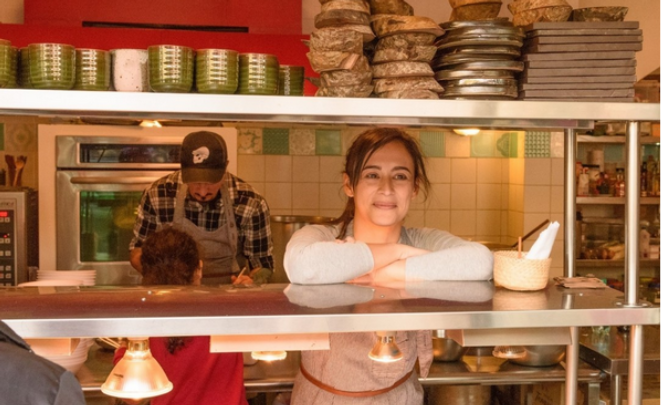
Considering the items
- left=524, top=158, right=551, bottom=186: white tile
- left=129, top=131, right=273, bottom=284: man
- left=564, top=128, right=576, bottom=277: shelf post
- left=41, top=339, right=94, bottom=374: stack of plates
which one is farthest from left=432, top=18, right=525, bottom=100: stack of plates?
left=524, top=158, right=551, bottom=186: white tile

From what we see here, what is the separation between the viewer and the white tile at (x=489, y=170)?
5312 millimetres

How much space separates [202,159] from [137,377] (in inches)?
79.4

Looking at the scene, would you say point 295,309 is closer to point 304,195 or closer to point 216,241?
point 216,241

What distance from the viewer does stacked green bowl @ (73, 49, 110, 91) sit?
1530mm

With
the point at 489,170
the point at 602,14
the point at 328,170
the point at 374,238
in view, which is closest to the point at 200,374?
the point at 374,238

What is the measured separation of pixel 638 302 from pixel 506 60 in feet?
1.93

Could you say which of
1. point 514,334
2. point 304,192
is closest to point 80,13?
point 304,192

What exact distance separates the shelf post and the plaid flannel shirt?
7.24ft

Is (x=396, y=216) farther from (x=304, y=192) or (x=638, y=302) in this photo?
(x=304, y=192)

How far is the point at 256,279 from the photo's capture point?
3623mm

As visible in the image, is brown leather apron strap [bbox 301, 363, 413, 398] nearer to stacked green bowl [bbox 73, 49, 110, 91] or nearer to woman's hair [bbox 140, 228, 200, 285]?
woman's hair [bbox 140, 228, 200, 285]

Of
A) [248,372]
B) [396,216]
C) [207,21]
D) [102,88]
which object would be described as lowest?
[248,372]

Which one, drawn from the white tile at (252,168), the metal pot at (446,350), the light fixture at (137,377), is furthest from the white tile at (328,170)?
the light fixture at (137,377)

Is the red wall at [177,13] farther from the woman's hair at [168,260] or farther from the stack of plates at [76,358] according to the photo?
→ the stack of plates at [76,358]
